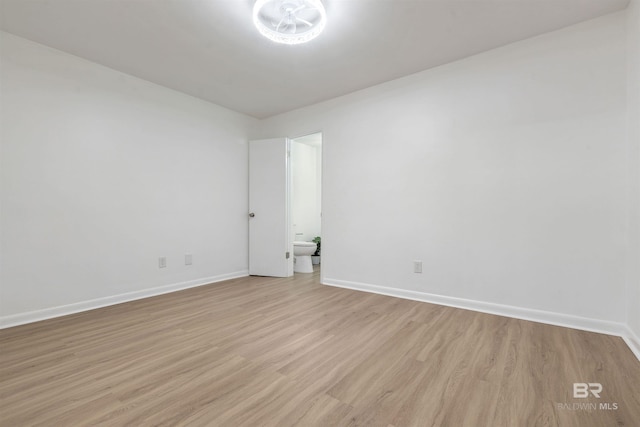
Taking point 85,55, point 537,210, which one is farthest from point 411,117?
point 85,55

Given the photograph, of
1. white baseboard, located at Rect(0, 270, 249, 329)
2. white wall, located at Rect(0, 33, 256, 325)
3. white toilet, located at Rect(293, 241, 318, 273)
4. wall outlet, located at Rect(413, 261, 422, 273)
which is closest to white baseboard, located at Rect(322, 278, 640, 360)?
wall outlet, located at Rect(413, 261, 422, 273)

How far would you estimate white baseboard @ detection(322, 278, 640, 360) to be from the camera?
81.0 inches

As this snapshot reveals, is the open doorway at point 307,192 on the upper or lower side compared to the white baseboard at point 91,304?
upper

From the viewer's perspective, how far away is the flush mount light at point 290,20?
1.98 meters

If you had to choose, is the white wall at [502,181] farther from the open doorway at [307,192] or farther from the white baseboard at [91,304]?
the white baseboard at [91,304]

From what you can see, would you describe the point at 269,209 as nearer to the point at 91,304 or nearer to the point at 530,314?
the point at 91,304

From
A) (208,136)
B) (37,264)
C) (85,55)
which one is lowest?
(37,264)

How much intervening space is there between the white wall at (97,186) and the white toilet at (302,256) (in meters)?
1.12

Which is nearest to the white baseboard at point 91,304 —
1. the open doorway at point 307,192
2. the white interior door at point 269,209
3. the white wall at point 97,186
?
the white wall at point 97,186

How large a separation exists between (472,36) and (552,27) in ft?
2.00

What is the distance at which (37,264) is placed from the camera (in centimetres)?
243

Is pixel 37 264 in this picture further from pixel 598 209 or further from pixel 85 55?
pixel 598 209

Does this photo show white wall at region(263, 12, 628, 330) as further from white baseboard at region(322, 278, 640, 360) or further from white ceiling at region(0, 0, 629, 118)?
white ceiling at region(0, 0, 629, 118)

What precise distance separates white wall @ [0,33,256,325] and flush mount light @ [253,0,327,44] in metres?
1.89
